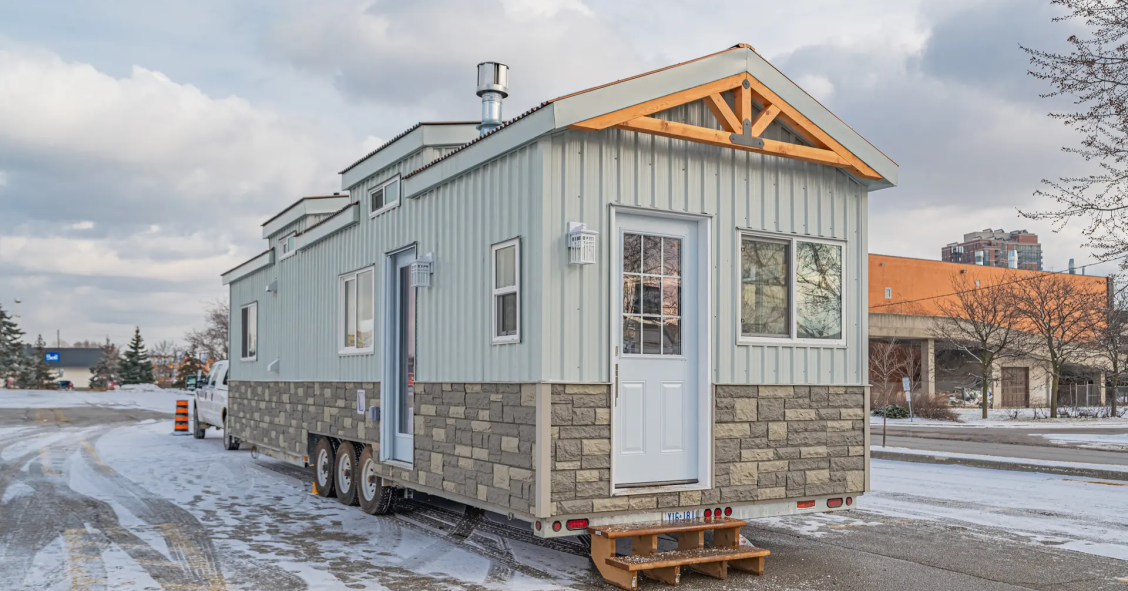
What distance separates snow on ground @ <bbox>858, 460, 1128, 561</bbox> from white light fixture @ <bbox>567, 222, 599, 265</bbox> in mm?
5342

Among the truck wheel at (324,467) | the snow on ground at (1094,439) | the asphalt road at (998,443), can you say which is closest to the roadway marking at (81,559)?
the truck wheel at (324,467)

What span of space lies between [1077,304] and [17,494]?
34697 mm

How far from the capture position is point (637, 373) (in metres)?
7.27

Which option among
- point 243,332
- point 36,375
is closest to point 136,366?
point 36,375

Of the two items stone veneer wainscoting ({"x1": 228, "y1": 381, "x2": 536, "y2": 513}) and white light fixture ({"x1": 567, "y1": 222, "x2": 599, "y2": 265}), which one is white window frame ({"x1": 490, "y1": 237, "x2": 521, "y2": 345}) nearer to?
stone veneer wainscoting ({"x1": 228, "y1": 381, "x2": 536, "y2": 513})

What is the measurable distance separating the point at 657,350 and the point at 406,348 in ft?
11.0

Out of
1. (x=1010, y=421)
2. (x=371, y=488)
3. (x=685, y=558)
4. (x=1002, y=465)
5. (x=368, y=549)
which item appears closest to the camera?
(x=685, y=558)

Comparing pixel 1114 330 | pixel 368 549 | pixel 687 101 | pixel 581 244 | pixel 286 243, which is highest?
pixel 687 101

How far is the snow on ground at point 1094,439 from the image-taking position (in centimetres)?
2027

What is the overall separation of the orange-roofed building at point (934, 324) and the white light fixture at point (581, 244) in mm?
34521

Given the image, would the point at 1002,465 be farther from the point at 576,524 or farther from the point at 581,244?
the point at 581,244

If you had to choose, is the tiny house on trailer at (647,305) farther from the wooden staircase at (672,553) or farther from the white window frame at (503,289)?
the wooden staircase at (672,553)

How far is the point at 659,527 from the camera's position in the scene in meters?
6.88

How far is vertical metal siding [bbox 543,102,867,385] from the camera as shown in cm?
689
